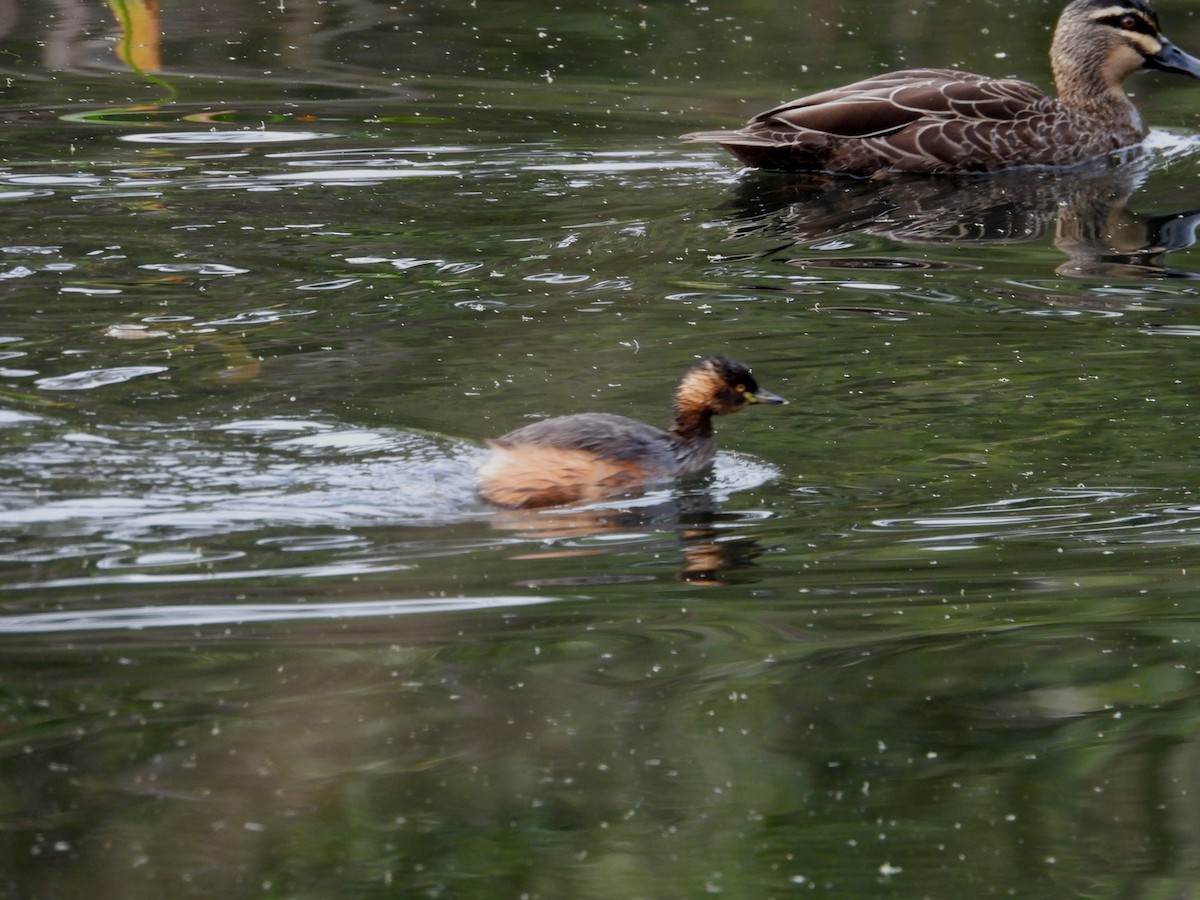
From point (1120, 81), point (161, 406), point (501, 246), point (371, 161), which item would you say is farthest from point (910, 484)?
point (1120, 81)

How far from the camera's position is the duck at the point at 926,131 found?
1067 centimetres

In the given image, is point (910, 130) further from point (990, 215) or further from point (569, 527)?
point (569, 527)

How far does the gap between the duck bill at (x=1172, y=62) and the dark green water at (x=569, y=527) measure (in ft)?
2.83

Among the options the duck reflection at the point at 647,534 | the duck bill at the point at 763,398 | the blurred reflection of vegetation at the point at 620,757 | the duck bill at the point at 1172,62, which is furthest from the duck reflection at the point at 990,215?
the blurred reflection of vegetation at the point at 620,757

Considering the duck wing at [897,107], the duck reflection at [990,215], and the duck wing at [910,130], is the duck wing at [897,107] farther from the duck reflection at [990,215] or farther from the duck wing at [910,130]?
the duck reflection at [990,215]

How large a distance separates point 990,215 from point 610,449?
450cm

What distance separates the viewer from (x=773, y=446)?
6.68 metres

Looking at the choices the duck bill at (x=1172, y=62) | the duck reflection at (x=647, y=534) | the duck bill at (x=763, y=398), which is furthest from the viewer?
the duck bill at (x=1172, y=62)

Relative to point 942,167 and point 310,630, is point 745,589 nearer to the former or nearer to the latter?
point 310,630

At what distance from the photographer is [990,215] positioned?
10008 millimetres

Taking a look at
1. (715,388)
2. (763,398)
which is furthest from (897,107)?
(715,388)

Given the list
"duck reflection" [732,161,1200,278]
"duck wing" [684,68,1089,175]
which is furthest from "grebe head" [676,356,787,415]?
"duck wing" [684,68,1089,175]

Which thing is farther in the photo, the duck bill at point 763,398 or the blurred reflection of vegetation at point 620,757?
the duck bill at point 763,398

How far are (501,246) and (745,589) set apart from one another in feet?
13.2
